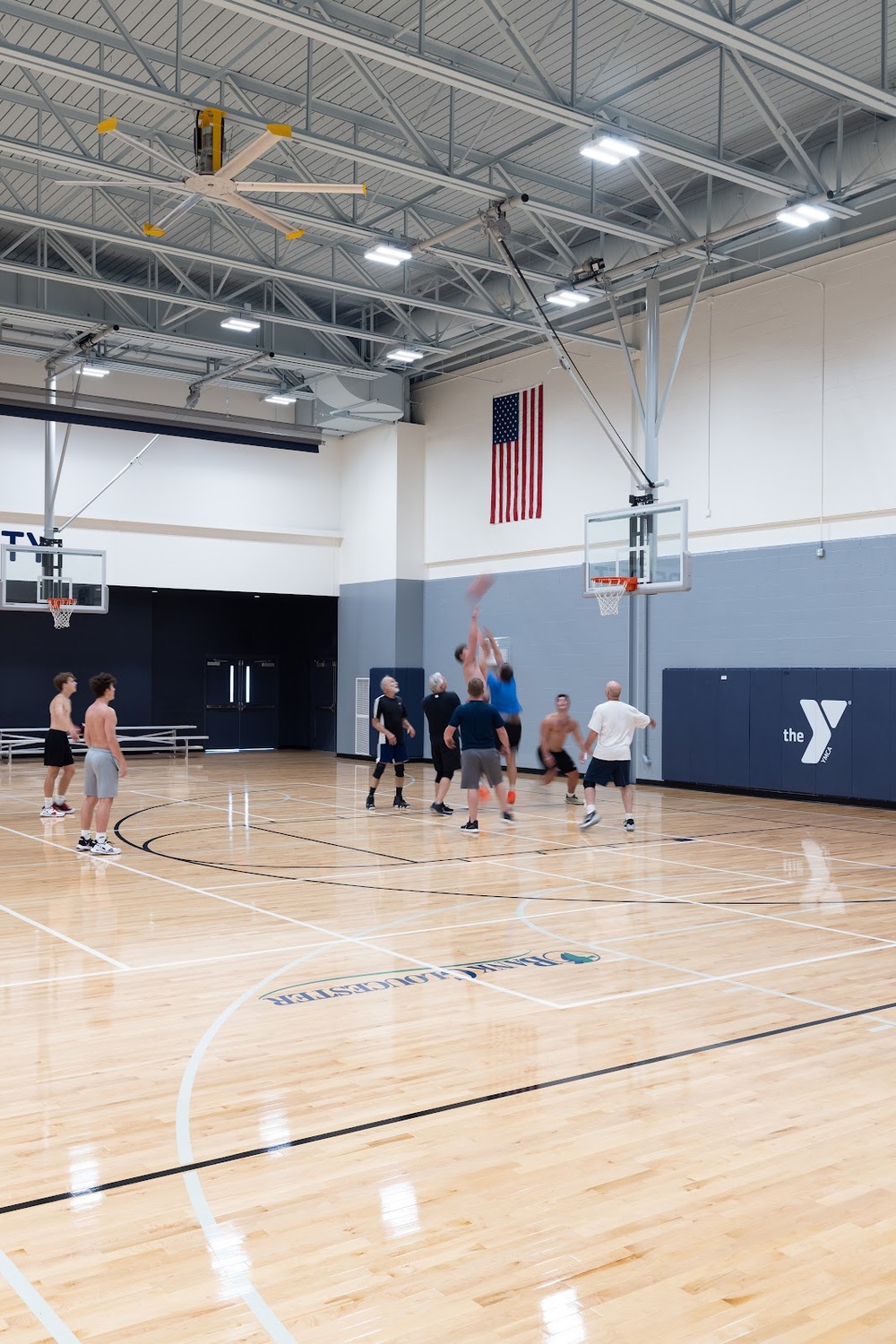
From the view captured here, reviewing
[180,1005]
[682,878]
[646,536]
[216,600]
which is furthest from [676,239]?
[216,600]

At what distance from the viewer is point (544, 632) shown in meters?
20.7

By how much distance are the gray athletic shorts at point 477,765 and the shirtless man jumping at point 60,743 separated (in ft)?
13.8

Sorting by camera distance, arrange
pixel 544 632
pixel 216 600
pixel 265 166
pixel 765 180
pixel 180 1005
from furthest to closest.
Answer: pixel 216 600, pixel 544 632, pixel 265 166, pixel 765 180, pixel 180 1005

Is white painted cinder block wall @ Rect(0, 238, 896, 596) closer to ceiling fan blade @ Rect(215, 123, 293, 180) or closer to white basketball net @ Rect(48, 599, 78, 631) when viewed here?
white basketball net @ Rect(48, 599, 78, 631)

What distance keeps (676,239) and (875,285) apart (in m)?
2.70

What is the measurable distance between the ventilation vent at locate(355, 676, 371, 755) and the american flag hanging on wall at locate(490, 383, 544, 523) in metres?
4.62

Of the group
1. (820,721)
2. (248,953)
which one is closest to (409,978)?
(248,953)

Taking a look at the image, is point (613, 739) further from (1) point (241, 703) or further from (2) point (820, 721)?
(1) point (241, 703)

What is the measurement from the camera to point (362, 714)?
79.6 feet

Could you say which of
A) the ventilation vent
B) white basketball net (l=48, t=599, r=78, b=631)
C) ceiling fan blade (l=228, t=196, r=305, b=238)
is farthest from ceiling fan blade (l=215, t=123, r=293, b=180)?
the ventilation vent

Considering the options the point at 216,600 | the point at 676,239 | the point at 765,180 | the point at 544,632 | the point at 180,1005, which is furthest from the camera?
the point at 216,600

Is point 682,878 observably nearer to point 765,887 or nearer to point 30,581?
point 765,887

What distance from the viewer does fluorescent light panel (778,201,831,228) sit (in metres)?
12.9

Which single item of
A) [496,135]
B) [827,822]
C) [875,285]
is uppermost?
[496,135]
